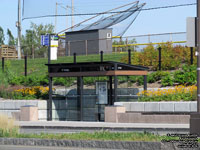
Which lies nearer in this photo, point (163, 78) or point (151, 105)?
point (151, 105)

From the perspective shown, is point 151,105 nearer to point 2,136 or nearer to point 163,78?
point 163,78

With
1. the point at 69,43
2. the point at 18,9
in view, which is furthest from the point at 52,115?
the point at 18,9

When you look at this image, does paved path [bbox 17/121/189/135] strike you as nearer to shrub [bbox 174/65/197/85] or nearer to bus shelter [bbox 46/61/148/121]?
bus shelter [bbox 46/61/148/121]

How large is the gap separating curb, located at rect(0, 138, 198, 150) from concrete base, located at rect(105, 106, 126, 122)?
819cm

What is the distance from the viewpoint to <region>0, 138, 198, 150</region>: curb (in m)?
11.6

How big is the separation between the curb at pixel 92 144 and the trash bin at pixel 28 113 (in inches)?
370

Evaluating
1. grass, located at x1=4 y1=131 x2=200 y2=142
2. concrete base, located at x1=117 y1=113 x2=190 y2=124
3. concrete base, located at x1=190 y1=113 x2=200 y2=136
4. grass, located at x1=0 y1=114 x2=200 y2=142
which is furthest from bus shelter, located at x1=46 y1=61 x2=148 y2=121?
concrete base, located at x1=190 y1=113 x2=200 y2=136

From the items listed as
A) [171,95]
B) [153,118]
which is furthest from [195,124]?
[171,95]

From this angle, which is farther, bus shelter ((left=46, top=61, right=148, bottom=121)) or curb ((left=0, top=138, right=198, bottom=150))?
bus shelter ((left=46, top=61, right=148, bottom=121))

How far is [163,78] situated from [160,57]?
101 inches

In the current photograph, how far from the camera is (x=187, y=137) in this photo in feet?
39.6

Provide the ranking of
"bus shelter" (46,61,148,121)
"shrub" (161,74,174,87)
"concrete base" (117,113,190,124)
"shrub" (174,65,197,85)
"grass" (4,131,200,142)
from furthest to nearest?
"shrub" (161,74,174,87) < "shrub" (174,65,197,85) < "bus shelter" (46,61,148,121) < "concrete base" (117,113,190,124) < "grass" (4,131,200,142)

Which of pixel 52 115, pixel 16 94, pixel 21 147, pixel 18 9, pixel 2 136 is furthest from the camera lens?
pixel 18 9

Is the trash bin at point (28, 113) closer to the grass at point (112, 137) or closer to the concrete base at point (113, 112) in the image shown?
the concrete base at point (113, 112)
